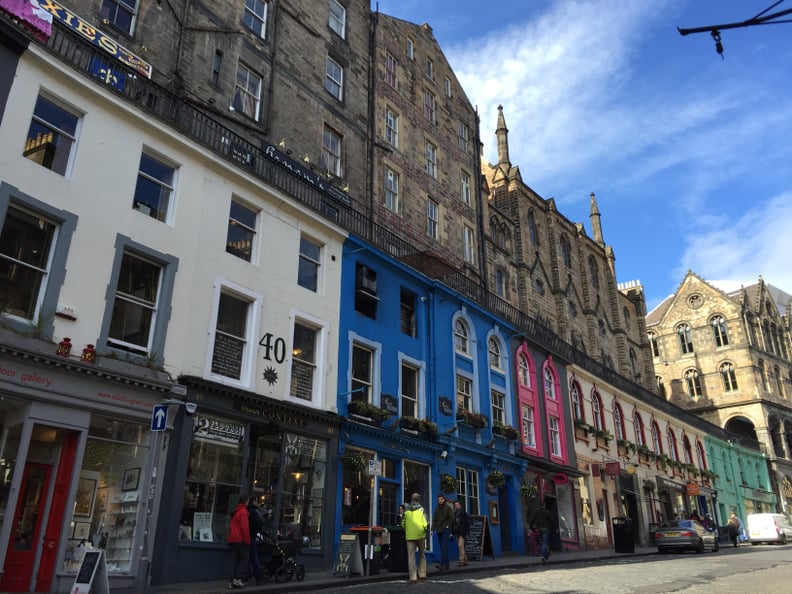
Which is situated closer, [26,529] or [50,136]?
[26,529]

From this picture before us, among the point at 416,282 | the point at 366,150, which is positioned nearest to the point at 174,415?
the point at 416,282

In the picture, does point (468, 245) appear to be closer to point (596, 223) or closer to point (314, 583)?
point (314, 583)

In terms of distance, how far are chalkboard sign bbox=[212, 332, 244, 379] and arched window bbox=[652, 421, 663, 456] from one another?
3018cm

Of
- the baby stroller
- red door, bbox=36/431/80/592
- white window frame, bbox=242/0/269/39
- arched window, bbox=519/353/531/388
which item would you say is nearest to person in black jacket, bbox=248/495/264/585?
the baby stroller

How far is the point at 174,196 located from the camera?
15250 mm

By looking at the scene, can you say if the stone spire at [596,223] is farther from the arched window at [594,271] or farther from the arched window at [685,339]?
the arched window at [685,339]

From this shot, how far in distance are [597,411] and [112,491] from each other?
2579 cm

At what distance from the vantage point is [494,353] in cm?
2622

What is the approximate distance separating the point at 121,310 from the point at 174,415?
2381 mm

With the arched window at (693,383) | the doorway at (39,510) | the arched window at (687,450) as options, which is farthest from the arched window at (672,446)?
the doorway at (39,510)

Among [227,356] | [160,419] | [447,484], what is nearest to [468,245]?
[447,484]

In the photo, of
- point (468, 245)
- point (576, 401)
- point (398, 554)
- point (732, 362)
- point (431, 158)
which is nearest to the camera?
point (398, 554)

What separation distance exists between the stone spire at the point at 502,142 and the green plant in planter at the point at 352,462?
27143 millimetres

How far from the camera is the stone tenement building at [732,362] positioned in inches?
2334
